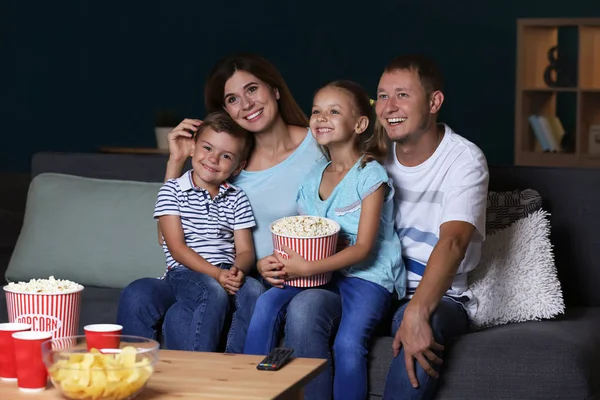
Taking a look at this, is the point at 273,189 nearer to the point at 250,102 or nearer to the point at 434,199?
the point at 250,102

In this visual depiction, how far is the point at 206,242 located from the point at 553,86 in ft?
10.3

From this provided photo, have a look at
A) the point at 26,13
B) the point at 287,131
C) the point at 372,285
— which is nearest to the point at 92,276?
the point at 287,131

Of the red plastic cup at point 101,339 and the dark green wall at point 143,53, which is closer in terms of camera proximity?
the red plastic cup at point 101,339

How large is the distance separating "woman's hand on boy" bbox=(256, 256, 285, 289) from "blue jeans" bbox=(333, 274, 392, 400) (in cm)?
18

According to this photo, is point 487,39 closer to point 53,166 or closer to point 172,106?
point 172,106

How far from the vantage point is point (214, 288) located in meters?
2.60

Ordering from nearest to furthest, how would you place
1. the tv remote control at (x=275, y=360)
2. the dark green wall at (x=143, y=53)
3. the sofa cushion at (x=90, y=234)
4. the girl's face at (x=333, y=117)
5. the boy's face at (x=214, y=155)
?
the tv remote control at (x=275, y=360) < the girl's face at (x=333, y=117) < the boy's face at (x=214, y=155) < the sofa cushion at (x=90, y=234) < the dark green wall at (x=143, y=53)

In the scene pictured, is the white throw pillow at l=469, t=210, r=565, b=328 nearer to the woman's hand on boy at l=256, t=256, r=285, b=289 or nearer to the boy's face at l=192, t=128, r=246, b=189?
the woman's hand on boy at l=256, t=256, r=285, b=289

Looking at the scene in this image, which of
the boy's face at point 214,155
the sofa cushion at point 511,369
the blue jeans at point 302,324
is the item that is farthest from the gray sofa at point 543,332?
the boy's face at point 214,155

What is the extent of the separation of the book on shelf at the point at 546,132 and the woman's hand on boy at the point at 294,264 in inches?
124

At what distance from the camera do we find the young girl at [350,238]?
240 centimetres

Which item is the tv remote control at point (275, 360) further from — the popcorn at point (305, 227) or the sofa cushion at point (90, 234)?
the sofa cushion at point (90, 234)

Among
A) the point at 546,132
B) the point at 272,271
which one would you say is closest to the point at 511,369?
the point at 272,271

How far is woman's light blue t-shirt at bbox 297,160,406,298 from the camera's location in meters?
2.52
